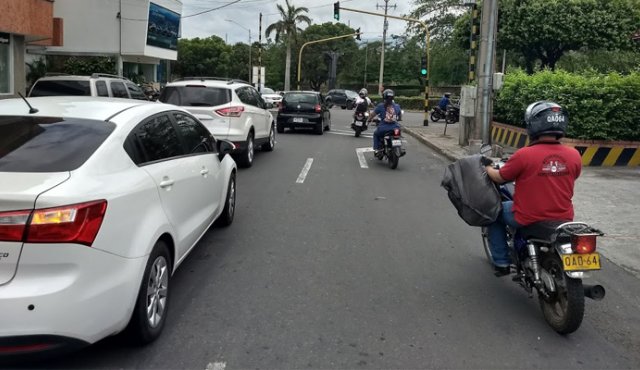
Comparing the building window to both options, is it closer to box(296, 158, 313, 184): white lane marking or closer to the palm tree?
box(296, 158, 313, 184): white lane marking

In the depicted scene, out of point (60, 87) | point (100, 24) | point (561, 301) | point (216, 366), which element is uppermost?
point (100, 24)

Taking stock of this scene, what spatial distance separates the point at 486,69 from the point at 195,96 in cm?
755

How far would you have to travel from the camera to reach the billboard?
33.5 meters

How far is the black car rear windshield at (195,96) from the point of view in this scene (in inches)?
444

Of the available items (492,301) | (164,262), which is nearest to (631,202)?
(492,301)

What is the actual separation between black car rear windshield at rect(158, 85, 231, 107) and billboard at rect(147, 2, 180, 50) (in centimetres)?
2377

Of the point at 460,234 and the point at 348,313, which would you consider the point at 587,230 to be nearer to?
the point at 348,313

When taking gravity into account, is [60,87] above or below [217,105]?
above

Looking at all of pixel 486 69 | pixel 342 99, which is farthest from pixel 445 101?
pixel 342 99

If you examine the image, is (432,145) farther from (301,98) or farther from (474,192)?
(474,192)

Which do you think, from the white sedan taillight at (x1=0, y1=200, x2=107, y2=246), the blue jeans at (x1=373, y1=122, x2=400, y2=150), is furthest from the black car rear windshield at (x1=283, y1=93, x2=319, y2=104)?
the white sedan taillight at (x1=0, y1=200, x2=107, y2=246)

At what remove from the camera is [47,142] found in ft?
12.1

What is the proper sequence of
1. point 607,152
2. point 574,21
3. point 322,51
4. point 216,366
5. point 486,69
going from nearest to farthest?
1. point 216,366
2. point 607,152
3. point 486,69
4. point 574,21
5. point 322,51

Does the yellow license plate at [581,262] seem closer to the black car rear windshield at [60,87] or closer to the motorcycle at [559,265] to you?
the motorcycle at [559,265]
